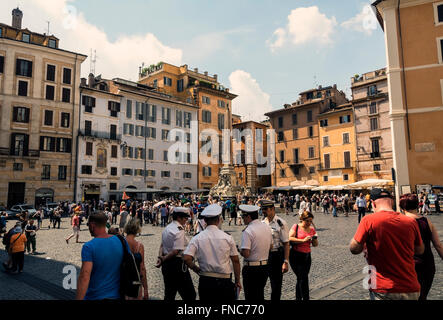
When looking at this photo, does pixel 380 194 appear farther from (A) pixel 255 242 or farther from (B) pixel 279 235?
(B) pixel 279 235

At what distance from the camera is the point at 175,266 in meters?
4.32

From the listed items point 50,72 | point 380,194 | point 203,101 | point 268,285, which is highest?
point 203,101

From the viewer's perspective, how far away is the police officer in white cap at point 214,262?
340 centimetres

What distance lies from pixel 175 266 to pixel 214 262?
110cm

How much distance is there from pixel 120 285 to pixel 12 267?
276 inches

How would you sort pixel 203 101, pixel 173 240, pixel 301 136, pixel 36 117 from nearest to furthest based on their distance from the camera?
pixel 173 240
pixel 36 117
pixel 301 136
pixel 203 101

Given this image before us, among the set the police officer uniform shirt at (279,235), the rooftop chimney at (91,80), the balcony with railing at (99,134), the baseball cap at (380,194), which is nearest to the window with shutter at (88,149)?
the balcony with railing at (99,134)

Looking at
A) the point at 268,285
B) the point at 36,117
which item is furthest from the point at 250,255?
the point at 36,117

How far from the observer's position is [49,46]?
34.1 m

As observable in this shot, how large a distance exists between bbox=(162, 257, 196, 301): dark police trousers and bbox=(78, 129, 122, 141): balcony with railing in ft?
110

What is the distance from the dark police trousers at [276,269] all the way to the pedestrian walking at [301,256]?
37 centimetres
